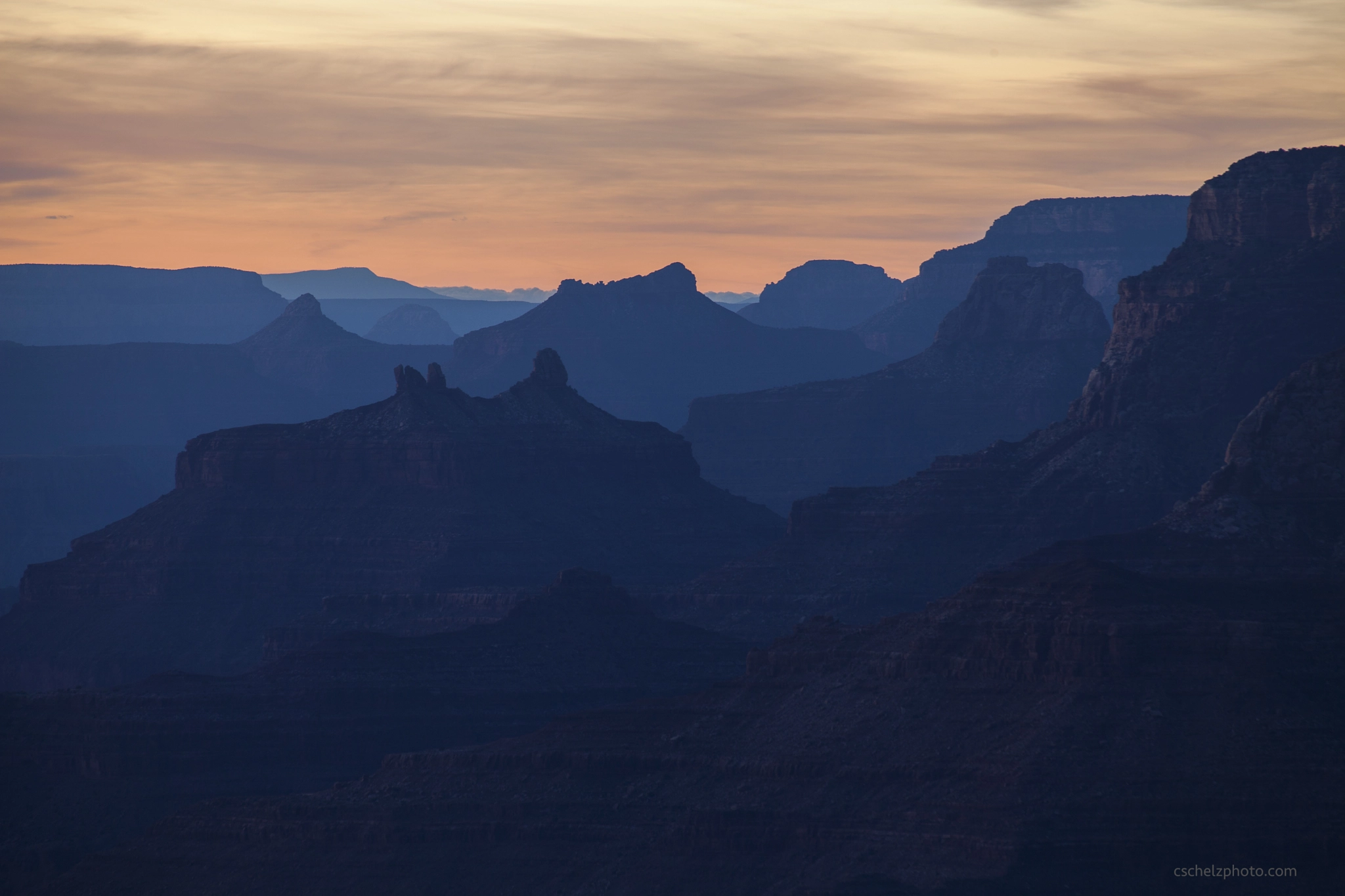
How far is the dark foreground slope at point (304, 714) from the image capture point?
170000mm

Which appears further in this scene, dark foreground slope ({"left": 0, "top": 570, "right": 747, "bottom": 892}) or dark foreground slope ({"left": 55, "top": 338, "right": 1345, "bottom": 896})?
dark foreground slope ({"left": 0, "top": 570, "right": 747, "bottom": 892})

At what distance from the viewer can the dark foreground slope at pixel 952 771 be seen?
12375 centimetres

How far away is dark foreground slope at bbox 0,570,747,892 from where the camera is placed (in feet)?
558

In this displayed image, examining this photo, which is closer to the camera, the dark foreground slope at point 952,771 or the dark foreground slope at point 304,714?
the dark foreground slope at point 952,771

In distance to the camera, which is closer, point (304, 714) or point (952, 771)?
point (952, 771)

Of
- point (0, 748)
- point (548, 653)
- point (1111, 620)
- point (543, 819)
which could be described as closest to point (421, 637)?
point (548, 653)

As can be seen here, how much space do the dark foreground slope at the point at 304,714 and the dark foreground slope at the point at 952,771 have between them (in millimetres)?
18550

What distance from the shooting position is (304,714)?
174 metres

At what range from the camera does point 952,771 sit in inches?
5162

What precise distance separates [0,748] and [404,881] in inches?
1628

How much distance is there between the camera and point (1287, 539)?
15388cm

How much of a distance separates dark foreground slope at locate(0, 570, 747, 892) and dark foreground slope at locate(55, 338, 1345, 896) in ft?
60.9

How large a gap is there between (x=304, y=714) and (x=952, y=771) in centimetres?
5281

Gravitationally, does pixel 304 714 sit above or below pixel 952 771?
below
